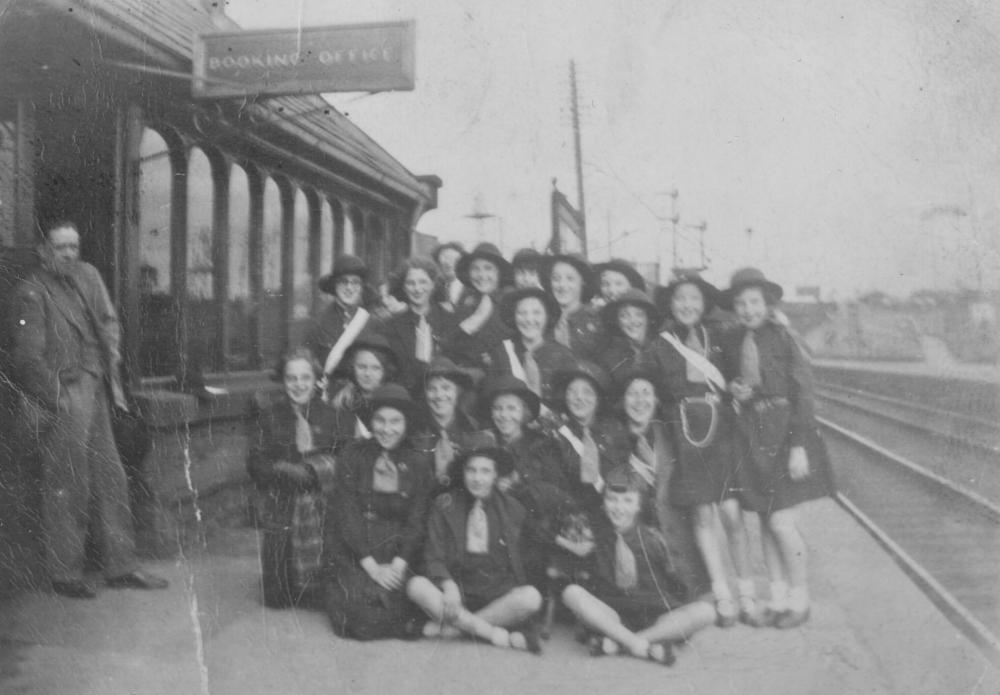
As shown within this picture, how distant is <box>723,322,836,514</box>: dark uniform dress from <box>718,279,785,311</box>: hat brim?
0.34 feet

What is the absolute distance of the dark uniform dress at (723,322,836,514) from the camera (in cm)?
313

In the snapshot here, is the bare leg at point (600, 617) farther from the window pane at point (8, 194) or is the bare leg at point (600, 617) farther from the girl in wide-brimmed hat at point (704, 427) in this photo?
the window pane at point (8, 194)

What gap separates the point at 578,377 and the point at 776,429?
77 cm

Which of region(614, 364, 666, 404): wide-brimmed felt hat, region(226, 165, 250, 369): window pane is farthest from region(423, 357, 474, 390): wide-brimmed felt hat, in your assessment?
region(226, 165, 250, 369): window pane

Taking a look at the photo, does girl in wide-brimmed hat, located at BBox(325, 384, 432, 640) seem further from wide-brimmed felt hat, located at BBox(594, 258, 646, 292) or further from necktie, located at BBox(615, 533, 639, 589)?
wide-brimmed felt hat, located at BBox(594, 258, 646, 292)

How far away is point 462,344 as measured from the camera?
341 cm

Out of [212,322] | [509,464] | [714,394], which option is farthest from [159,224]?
[714,394]

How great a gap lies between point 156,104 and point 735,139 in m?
2.41

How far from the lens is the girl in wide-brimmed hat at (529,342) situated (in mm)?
3316

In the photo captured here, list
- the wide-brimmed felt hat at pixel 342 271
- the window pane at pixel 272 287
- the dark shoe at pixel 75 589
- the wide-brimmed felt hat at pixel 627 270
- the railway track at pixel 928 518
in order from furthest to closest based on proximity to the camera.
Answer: the window pane at pixel 272 287 < the wide-brimmed felt hat at pixel 342 271 < the dark shoe at pixel 75 589 < the wide-brimmed felt hat at pixel 627 270 < the railway track at pixel 928 518

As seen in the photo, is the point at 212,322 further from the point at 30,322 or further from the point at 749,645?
the point at 749,645

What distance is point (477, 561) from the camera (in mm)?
3225

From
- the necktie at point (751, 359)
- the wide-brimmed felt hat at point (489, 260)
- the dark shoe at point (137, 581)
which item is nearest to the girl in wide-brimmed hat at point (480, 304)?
the wide-brimmed felt hat at point (489, 260)

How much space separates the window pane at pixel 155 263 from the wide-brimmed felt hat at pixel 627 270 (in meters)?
1.89
